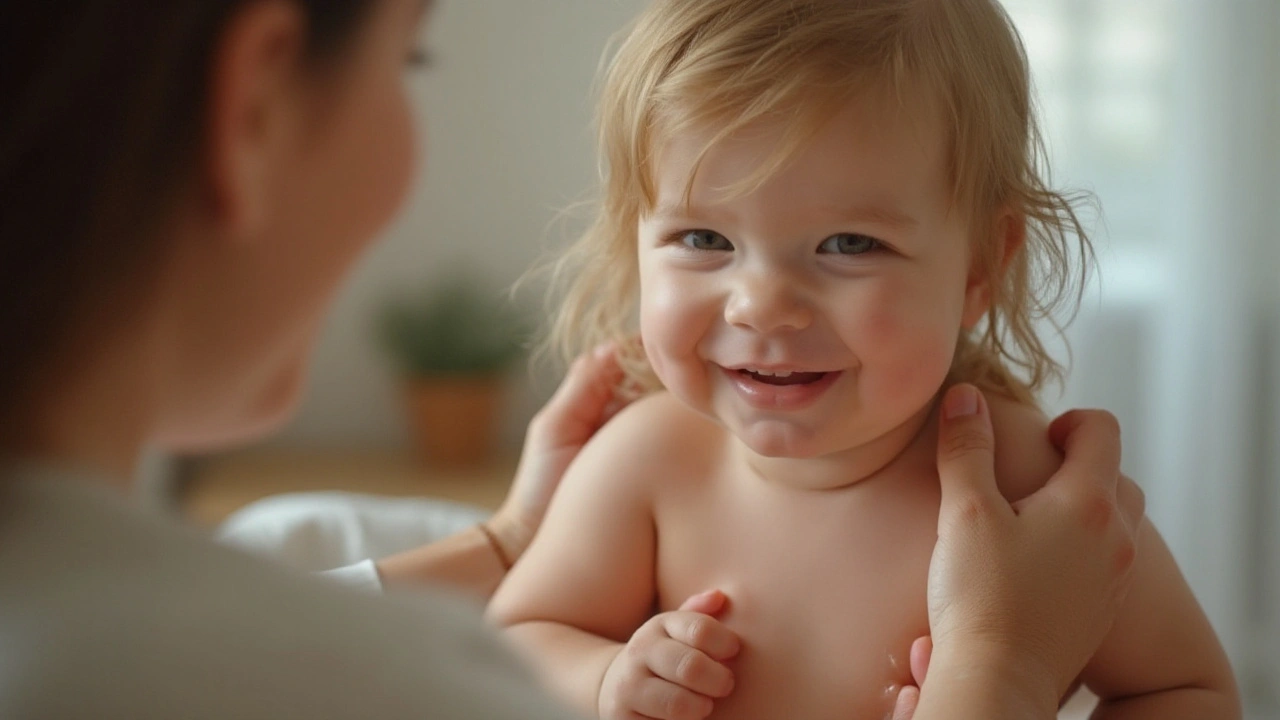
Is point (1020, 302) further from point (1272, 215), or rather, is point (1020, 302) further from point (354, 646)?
point (1272, 215)

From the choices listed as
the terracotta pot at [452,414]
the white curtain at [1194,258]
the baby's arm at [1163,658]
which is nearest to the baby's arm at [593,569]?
the baby's arm at [1163,658]

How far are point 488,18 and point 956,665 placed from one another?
8.47 ft

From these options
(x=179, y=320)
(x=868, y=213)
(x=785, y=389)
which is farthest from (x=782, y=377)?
(x=179, y=320)

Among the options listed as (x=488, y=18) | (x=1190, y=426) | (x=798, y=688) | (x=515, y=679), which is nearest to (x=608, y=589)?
(x=798, y=688)

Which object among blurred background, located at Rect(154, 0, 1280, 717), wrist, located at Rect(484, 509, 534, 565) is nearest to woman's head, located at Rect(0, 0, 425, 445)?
wrist, located at Rect(484, 509, 534, 565)

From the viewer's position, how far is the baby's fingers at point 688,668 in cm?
91

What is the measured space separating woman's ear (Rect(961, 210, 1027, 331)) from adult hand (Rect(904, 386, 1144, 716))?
4.0 inches

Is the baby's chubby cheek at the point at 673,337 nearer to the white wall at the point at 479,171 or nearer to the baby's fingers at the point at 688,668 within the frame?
the baby's fingers at the point at 688,668

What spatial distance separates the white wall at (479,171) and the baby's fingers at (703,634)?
7.13 feet

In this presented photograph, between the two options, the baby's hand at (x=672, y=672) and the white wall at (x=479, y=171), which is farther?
the white wall at (x=479, y=171)

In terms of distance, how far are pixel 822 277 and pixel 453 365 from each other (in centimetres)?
217

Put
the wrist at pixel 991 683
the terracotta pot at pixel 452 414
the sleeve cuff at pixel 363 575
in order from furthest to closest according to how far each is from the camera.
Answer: the terracotta pot at pixel 452 414
the sleeve cuff at pixel 363 575
the wrist at pixel 991 683

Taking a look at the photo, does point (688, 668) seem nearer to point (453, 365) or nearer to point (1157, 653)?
point (1157, 653)

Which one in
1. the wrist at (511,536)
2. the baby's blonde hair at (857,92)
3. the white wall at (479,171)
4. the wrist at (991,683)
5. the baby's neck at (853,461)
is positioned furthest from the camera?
the white wall at (479,171)
